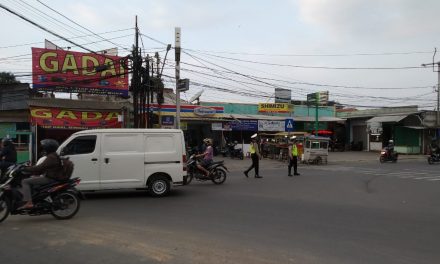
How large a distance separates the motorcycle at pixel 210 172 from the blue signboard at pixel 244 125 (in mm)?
18024

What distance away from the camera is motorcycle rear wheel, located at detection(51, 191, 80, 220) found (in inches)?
336

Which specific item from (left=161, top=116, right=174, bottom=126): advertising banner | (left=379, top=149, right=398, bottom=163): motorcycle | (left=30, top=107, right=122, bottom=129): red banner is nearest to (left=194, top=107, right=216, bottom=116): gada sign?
(left=161, top=116, right=174, bottom=126): advertising banner

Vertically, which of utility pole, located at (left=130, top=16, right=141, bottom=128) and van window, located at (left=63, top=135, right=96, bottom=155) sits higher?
utility pole, located at (left=130, top=16, right=141, bottom=128)

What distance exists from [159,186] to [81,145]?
8.13 feet

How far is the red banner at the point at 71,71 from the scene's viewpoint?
24938mm

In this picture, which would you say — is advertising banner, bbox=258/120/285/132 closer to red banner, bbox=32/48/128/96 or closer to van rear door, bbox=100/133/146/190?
red banner, bbox=32/48/128/96

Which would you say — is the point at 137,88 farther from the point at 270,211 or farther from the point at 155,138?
the point at 270,211

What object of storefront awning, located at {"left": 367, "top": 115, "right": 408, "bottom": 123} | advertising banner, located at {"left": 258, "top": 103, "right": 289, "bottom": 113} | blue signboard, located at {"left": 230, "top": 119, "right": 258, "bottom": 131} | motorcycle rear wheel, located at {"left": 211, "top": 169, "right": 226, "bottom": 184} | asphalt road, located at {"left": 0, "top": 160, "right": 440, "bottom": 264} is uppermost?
advertising banner, located at {"left": 258, "top": 103, "right": 289, "bottom": 113}

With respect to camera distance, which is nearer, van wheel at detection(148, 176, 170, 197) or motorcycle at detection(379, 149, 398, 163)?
van wheel at detection(148, 176, 170, 197)

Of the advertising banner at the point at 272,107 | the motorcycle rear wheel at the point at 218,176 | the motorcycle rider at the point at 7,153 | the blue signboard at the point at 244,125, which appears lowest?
the motorcycle rear wheel at the point at 218,176

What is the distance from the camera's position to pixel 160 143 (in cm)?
1232

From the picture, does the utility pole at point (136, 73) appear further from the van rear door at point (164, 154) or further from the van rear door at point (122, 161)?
the van rear door at point (122, 161)

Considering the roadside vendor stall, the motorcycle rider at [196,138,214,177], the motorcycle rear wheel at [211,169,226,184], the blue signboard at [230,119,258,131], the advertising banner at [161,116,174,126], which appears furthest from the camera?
the blue signboard at [230,119,258,131]

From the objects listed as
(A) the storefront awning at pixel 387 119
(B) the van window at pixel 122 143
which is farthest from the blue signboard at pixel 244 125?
(B) the van window at pixel 122 143
